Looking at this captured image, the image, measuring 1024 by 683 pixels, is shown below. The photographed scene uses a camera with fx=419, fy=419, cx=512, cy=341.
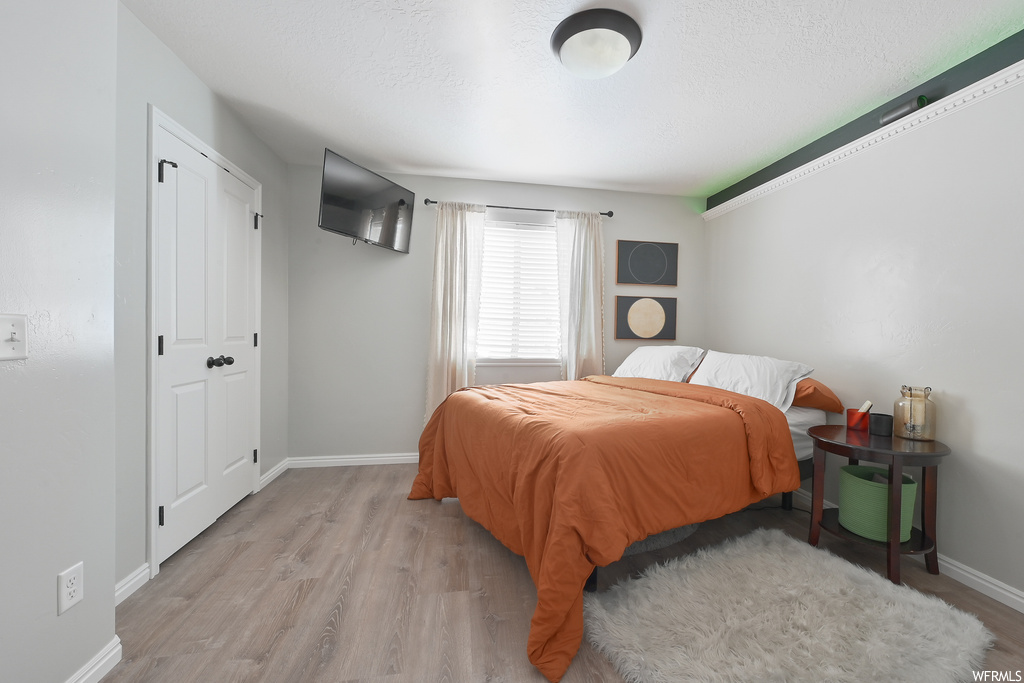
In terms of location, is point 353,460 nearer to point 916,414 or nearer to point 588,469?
point 588,469

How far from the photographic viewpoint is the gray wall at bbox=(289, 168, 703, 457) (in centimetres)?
367

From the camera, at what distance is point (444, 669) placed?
143 centimetres

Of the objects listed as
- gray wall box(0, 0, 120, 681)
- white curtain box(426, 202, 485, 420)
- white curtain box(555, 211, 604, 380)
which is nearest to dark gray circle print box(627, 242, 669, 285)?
white curtain box(555, 211, 604, 380)

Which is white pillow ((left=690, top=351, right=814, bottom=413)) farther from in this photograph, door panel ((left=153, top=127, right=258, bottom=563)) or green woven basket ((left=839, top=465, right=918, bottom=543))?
door panel ((left=153, top=127, right=258, bottom=563))

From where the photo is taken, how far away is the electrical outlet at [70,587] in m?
1.25

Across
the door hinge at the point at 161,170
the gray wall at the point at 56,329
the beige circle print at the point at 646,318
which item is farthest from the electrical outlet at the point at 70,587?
the beige circle print at the point at 646,318

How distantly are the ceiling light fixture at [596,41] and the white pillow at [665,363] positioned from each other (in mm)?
2227

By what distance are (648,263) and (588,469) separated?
309cm

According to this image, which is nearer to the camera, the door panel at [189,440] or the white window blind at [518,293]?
the door panel at [189,440]

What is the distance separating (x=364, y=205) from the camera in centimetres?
330

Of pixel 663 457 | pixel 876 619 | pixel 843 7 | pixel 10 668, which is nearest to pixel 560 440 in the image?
pixel 663 457

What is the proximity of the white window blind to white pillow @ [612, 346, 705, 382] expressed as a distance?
2.53 ft

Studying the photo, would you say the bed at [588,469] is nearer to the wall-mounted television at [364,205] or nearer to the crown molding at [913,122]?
the crown molding at [913,122]

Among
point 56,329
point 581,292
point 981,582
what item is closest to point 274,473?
point 56,329
